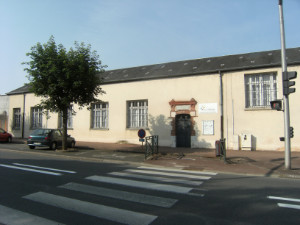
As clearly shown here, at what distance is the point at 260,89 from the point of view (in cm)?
1500

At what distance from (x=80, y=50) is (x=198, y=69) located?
8605 mm

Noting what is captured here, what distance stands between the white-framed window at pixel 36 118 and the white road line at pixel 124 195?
67.0 ft

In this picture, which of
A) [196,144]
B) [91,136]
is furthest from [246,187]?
[91,136]

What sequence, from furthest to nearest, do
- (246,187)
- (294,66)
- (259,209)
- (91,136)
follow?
1. (91,136)
2. (294,66)
3. (246,187)
4. (259,209)

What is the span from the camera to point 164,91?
17.3 metres

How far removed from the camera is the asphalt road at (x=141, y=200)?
3.76m

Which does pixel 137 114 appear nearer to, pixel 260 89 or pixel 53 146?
pixel 53 146

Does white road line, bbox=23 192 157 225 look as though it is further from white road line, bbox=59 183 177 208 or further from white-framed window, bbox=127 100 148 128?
white-framed window, bbox=127 100 148 128

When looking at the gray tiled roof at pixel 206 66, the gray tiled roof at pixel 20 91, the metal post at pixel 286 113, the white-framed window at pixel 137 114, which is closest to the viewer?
the metal post at pixel 286 113

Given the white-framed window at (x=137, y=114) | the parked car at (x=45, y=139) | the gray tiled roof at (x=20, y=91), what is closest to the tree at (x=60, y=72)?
the parked car at (x=45, y=139)

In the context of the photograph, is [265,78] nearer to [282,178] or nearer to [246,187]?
[282,178]

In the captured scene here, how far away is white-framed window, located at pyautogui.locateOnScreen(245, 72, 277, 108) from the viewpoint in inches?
582

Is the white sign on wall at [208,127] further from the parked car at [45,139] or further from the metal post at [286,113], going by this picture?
the parked car at [45,139]

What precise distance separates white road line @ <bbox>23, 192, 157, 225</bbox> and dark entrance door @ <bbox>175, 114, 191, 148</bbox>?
12.4 metres
